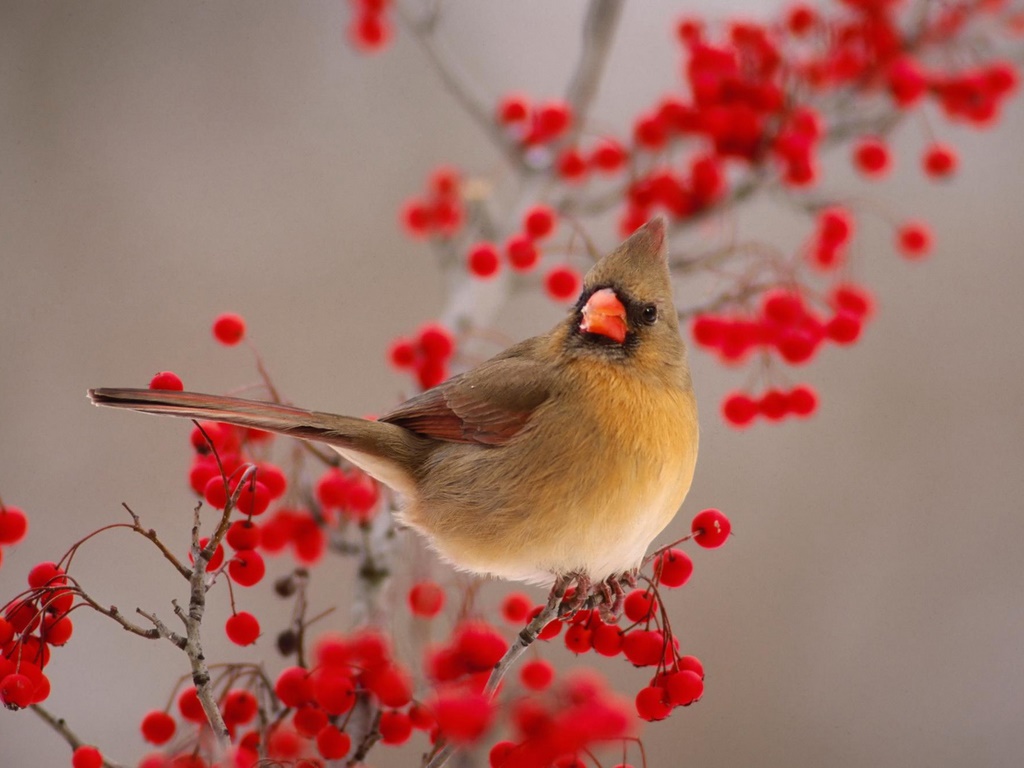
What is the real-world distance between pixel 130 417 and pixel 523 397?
1546 millimetres

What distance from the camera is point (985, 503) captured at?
3150 millimetres

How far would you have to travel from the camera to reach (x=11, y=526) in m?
1.39

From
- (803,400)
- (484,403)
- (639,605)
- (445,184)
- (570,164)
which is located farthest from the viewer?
(445,184)

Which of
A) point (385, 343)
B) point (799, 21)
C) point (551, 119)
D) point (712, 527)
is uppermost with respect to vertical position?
point (385, 343)

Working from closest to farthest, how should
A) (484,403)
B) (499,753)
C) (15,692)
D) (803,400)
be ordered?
(15,692) < (499,753) < (484,403) < (803,400)

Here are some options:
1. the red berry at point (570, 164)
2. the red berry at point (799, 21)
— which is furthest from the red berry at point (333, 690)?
the red berry at point (799, 21)

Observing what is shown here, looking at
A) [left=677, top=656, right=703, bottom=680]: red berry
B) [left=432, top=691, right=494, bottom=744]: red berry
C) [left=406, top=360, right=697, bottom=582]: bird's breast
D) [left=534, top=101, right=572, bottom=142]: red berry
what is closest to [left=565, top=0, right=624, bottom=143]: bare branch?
[left=534, top=101, right=572, bottom=142]: red berry

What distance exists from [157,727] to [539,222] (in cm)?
111

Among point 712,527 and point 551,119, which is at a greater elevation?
point 551,119

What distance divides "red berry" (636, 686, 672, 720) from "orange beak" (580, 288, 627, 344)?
50 cm

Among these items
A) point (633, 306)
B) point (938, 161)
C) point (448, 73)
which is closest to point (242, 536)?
point (633, 306)

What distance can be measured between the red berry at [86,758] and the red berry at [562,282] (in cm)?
115

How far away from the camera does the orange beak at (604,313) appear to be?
59.6 inches

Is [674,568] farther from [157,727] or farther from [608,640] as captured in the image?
[157,727]
